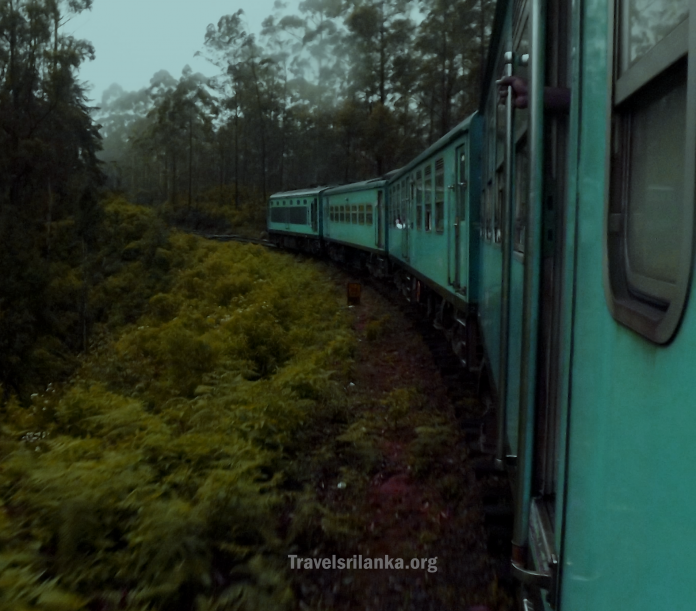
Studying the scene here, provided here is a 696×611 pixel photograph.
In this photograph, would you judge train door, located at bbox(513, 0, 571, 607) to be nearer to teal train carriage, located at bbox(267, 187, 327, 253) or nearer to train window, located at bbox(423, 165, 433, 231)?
train window, located at bbox(423, 165, 433, 231)

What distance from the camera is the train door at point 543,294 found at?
2371mm

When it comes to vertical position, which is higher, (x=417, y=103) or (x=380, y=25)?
(x=380, y=25)

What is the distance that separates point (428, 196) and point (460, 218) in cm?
240

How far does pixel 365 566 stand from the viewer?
4.53m

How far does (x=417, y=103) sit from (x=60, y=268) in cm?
1977

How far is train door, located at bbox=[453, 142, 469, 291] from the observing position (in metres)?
7.44

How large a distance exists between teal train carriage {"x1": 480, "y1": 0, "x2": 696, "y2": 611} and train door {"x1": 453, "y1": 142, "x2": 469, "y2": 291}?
4618mm

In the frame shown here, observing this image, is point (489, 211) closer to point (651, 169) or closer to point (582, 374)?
point (582, 374)

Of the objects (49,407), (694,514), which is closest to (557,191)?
(694,514)

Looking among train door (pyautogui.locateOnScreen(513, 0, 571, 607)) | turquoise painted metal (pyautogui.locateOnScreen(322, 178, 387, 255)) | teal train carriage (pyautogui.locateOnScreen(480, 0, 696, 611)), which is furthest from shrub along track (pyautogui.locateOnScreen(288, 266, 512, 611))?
turquoise painted metal (pyautogui.locateOnScreen(322, 178, 387, 255))

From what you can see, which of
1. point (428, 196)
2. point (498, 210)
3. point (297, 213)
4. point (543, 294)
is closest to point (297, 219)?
point (297, 213)

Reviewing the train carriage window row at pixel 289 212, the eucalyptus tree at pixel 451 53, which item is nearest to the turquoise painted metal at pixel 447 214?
the train carriage window row at pixel 289 212

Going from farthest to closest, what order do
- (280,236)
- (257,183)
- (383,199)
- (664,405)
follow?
1. (257,183)
2. (280,236)
3. (383,199)
4. (664,405)

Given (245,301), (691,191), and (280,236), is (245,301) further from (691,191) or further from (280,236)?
(280,236)
